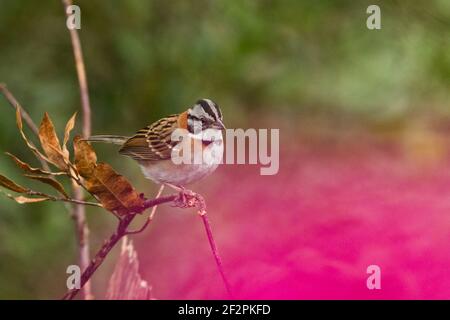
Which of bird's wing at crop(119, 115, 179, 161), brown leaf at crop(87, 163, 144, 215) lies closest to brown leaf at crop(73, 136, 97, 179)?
brown leaf at crop(87, 163, 144, 215)

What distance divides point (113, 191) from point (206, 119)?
10 cm

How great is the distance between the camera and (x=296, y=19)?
903 millimetres

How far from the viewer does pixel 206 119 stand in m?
0.38

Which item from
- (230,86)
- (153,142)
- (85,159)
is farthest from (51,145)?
(230,86)

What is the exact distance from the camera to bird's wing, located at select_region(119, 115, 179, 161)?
407mm

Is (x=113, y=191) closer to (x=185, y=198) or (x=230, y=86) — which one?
(x=185, y=198)

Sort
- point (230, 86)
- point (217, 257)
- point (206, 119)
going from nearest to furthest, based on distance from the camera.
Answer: point (217, 257)
point (206, 119)
point (230, 86)

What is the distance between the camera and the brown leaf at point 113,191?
0.29 metres

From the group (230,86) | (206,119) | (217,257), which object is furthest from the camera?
(230,86)

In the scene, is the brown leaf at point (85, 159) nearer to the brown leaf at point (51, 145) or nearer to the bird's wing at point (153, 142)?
the brown leaf at point (51, 145)

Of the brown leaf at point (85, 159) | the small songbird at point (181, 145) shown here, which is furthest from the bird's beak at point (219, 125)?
the brown leaf at point (85, 159)

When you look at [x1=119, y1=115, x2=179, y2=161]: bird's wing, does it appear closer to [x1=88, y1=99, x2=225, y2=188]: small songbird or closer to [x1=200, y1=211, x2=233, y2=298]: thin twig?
[x1=88, y1=99, x2=225, y2=188]: small songbird
